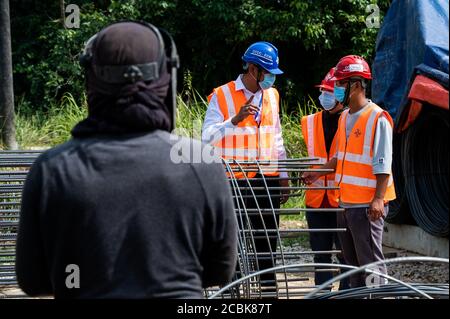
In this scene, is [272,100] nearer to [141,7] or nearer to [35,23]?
[141,7]

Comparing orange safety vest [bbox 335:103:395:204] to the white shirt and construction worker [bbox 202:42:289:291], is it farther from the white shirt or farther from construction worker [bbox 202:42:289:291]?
the white shirt

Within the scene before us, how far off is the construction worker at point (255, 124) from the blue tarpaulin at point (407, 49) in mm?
1639

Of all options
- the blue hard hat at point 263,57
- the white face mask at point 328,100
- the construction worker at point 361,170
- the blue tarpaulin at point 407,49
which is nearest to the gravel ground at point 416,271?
the blue tarpaulin at point 407,49

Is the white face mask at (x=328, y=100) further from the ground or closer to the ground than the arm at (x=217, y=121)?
further from the ground

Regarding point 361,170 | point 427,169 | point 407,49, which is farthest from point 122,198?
point 407,49

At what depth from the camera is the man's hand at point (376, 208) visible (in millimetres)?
5405

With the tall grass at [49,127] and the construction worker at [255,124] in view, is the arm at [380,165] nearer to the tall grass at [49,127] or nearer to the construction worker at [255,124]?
the construction worker at [255,124]

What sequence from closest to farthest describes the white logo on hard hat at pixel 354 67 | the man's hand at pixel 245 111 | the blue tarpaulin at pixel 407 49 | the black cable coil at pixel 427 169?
1. the white logo on hard hat at pixel 354 67
2. the man's hand at pixel 245 111
3. the blue tarpaulin at pixel 407 49
4. the black cable coil at pixel 427 169

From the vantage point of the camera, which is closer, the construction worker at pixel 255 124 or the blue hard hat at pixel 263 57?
the construction worker at pixel 255 124

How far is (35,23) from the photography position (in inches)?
642

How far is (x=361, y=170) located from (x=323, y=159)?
0.91 m

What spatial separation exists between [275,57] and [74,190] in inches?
155

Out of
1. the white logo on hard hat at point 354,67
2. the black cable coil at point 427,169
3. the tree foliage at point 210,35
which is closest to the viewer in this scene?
the white logo on hard hat at point 354,67

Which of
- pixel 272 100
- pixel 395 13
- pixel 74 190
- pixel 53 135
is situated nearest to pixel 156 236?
pixel 74 190
